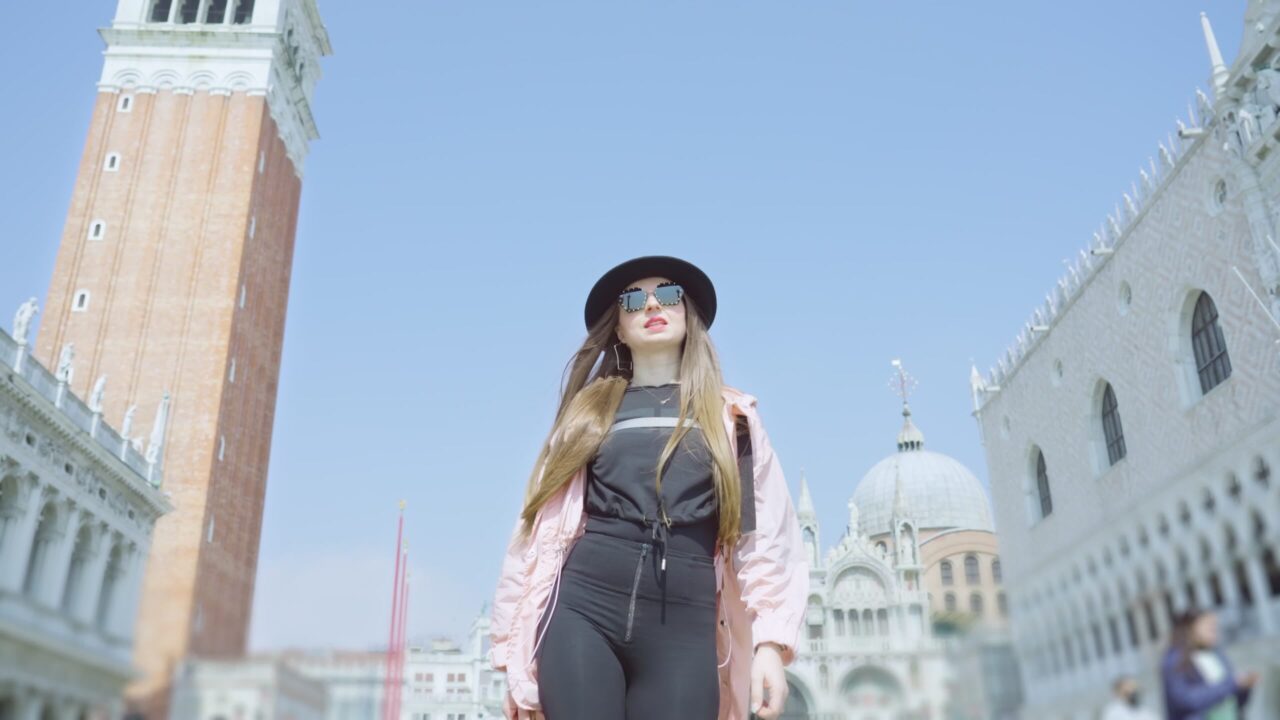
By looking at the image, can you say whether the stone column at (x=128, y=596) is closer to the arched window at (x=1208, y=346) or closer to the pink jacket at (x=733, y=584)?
the pink jacket at (x=733, y=584)

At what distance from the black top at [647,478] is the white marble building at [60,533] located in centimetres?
949

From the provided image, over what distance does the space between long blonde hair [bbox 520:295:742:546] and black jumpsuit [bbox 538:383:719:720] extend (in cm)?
3

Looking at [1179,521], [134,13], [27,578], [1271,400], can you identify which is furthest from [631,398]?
[134,13]

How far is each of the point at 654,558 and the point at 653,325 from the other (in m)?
0.70

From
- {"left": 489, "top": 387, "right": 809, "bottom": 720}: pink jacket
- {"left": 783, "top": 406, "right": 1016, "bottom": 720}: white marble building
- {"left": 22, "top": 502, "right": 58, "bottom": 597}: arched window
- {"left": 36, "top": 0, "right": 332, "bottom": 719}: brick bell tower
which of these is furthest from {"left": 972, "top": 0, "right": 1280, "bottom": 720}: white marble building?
{"left": 36, "top": 0, "right": 332, "bottom": 719}: brick bell tower

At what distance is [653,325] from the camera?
2.68 metres

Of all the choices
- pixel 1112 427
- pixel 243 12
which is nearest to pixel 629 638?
pixel 1112 427

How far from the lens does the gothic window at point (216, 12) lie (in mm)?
25703

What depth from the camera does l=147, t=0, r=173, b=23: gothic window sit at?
25.2 m

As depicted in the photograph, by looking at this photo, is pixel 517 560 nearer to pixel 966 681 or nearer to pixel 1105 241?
pixel 966 681

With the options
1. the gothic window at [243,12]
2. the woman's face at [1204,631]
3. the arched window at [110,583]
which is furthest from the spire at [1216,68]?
the gothic window at [243,12]

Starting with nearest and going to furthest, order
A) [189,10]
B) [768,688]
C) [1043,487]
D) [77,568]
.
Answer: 1. [768,688]
2. [77,568]
3. [1043,487]
4. [189,10]

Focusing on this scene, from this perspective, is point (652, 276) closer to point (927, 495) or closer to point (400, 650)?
point (400, 650)

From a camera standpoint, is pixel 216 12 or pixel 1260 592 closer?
pixel 1260 592
